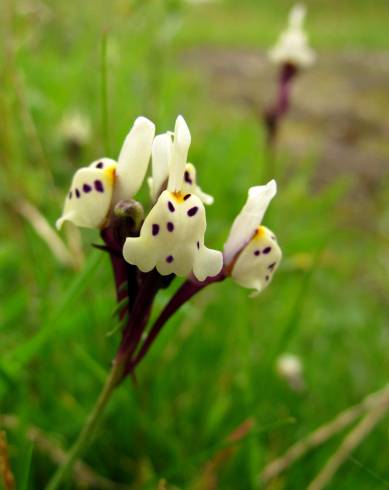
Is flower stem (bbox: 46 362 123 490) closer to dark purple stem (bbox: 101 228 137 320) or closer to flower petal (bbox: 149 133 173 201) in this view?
dark purple stem (bbox: 101 228 137 320)

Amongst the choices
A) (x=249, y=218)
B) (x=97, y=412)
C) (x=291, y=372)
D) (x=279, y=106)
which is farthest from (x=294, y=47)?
(x=97, y=412)

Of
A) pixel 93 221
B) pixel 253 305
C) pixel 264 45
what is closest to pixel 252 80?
pixel 264 45

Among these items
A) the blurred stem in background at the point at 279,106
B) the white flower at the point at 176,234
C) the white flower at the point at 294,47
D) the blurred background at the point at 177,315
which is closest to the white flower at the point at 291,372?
the blurred background at the point at 177,315

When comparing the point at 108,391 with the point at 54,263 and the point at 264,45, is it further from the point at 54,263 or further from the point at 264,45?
the point at 264,45

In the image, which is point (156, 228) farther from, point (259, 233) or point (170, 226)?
point (259, 233)

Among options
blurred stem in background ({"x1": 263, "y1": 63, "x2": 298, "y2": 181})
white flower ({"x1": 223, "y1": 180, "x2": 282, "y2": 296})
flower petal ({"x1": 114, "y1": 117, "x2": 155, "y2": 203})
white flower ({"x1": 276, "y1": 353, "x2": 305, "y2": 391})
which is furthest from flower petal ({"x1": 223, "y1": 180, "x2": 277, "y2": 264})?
blurred stem in background ({"x1": 263, "y1": 63, "x2": 298, "y2": 181})

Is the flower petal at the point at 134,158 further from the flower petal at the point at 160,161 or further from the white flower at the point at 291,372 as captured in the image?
the white flower at the point at 291,372

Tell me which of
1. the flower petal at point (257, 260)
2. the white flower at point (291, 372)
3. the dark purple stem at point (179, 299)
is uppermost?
the flower petal at point (257, 260)
